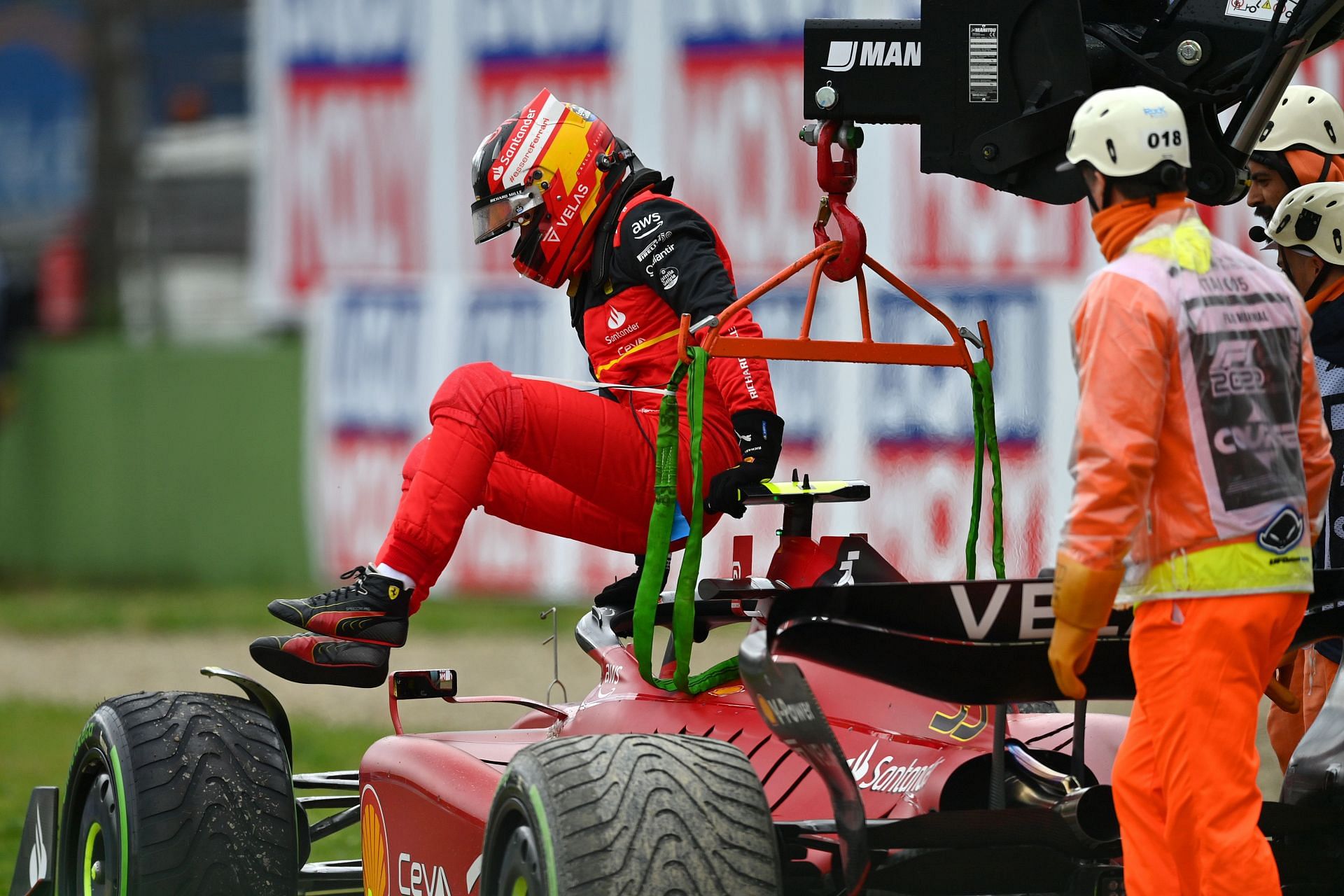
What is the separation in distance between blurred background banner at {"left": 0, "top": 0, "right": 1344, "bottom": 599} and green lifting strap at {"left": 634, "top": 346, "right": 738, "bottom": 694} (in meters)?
3.44

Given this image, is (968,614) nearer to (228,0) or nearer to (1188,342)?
(1188,342)

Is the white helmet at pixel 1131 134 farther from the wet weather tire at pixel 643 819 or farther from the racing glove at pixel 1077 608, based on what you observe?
the wet weather tire at pixel 643 819

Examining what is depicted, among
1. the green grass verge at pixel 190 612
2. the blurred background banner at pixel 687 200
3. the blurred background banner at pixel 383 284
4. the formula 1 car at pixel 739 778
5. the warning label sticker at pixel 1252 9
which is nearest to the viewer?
the formula 1 car at pixel 739 778

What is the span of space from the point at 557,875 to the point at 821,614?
705 millimetres

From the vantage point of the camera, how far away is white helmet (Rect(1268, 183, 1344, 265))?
562cm

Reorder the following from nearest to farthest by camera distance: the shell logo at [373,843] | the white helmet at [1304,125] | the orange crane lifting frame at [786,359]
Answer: the orange crane lifting frame at [786,359] → the shell logo at [373,843] → the white helmet at [1304,125]

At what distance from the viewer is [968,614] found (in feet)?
13.8

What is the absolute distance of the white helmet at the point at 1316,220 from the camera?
562cm

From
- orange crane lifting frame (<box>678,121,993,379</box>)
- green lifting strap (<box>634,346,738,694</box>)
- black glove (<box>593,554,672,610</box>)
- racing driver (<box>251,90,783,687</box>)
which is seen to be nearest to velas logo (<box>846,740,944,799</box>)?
green lifting strap (<box>634,346,738,694</box>)

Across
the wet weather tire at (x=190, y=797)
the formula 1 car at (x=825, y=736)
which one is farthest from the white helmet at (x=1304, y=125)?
the wet weather tire at (x=190, y=797)

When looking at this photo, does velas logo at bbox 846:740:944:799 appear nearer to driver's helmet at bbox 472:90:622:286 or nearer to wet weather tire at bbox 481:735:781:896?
wet weather tire at bbox 481:735:781:896

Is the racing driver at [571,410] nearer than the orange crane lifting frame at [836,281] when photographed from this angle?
No

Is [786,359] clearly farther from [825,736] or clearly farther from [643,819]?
[643,819]

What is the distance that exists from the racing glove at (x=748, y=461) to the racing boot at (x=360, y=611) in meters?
0.87
